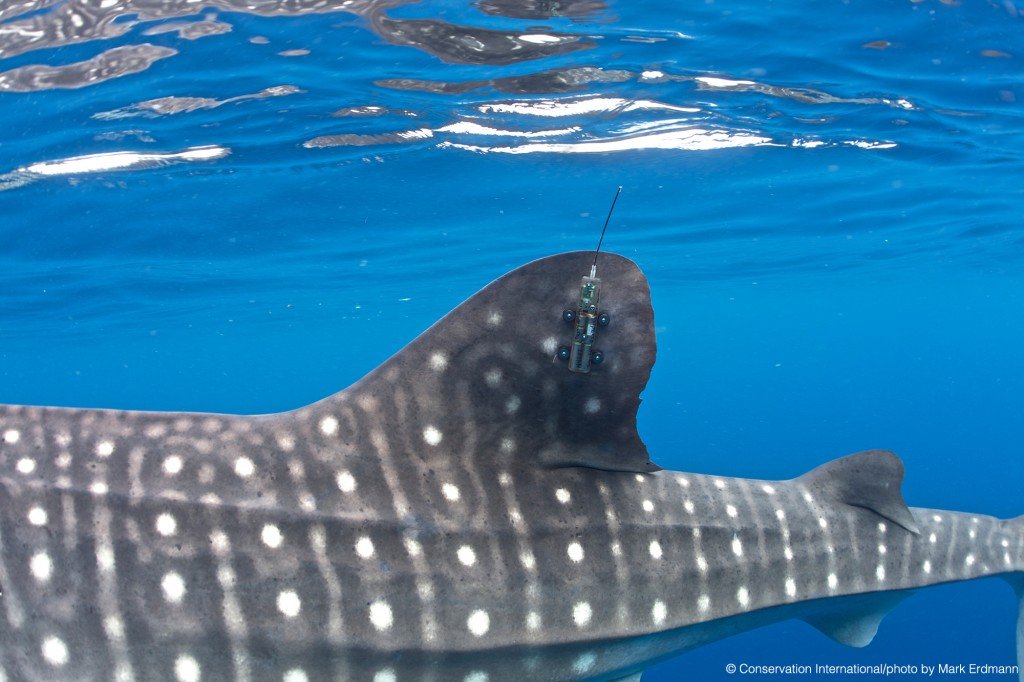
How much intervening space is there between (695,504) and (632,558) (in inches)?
18.0

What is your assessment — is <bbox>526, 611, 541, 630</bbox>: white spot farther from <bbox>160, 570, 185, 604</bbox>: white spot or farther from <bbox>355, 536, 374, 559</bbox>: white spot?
<bbox>160, 570, 185, 604</bbox>: white spot

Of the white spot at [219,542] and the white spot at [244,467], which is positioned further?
the white spot at [244,467]

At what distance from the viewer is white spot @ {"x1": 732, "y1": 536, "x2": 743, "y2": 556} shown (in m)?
3.61

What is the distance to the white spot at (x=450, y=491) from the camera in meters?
3.14

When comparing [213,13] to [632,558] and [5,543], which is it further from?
[632,558]

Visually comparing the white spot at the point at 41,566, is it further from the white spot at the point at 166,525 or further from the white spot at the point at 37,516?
the white spot at the point at 166,525

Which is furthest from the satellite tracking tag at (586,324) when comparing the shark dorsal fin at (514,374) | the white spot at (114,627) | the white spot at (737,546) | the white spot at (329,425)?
the white spot at (114,627)

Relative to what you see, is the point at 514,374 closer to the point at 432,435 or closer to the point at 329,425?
the point at 432,435

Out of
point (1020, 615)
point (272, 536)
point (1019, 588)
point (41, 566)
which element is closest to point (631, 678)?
point (272, 536)

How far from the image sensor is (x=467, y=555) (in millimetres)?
3082

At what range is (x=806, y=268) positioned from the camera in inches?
1254

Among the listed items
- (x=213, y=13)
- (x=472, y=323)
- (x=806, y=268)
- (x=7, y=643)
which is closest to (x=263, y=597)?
(x=7, y=643)

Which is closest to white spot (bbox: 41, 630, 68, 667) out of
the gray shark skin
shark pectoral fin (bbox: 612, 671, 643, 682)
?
the gray shark skin

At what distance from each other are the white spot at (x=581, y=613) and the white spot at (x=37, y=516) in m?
2.10
